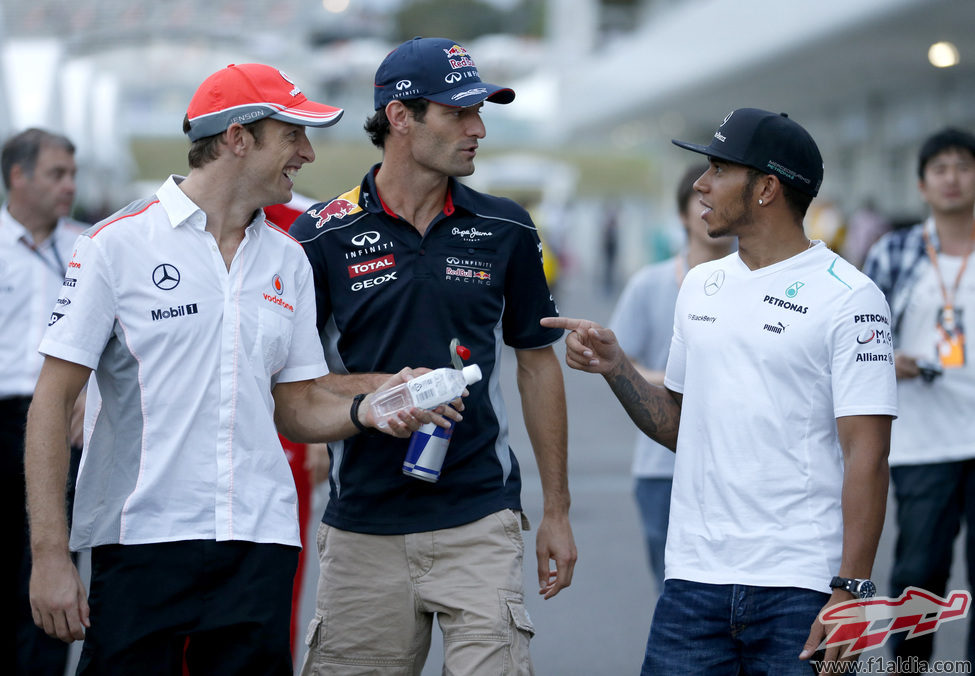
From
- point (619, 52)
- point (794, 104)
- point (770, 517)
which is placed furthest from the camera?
point (619, 52)

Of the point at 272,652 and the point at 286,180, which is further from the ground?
the point at 286,180

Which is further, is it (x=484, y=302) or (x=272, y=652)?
(x=484, y=302)

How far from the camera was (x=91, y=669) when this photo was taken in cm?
331

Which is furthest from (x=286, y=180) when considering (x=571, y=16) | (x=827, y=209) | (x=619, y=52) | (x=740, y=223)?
(x=571, y=16)

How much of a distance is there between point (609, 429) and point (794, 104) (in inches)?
678

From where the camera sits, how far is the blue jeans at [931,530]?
5.25 metres

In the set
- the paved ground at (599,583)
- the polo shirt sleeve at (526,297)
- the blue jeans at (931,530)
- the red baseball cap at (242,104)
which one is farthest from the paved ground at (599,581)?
the red baseball cap at (242,104)

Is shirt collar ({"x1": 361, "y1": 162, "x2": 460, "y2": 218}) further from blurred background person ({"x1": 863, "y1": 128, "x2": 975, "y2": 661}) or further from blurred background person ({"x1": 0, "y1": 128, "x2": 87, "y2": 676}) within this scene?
blurred background person ({"x1": 863, "y1": 128, "x2": 975, "y2": 661})

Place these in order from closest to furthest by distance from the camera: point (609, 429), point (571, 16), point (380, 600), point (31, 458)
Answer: point (31, 458) → point (380, 600) → point (609, 429) → point (571, 16)

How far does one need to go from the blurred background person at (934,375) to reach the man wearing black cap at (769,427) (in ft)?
6.17

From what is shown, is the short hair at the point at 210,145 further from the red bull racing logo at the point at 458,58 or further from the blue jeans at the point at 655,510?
the blue jeans at the point at 655,510

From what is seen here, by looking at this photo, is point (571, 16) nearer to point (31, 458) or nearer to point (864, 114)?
point (864, 114)

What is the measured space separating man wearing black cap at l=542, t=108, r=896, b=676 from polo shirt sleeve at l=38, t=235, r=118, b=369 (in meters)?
1.31

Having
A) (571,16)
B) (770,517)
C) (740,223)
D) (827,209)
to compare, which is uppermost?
(571,16)
